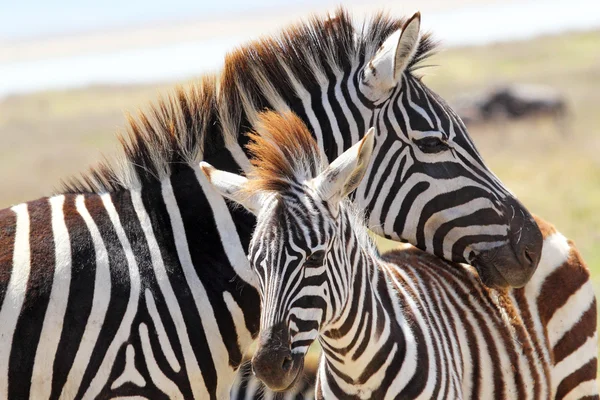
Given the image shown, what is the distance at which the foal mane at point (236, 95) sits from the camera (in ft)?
15.9

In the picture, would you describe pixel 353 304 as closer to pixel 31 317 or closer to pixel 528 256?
pixel 528 256

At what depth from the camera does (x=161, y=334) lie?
4.42 meters

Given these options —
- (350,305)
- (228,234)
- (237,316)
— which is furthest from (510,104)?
(350,305)

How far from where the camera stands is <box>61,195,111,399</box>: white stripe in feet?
14.1

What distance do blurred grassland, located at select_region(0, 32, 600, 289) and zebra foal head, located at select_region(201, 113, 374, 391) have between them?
4.21ft

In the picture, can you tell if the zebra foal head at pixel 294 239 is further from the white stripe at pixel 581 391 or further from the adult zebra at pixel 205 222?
the white stripe at pixel 581 391

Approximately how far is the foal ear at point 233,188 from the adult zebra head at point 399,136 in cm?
70

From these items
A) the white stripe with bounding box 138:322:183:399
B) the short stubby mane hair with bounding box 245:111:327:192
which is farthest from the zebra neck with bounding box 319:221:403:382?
the white stripe with bounding box 138:322:183:399

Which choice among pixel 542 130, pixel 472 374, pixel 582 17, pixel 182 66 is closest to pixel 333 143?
pixel 472 374

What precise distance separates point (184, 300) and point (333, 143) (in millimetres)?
1339

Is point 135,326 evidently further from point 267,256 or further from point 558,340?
point 558,340

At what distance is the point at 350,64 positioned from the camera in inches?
201

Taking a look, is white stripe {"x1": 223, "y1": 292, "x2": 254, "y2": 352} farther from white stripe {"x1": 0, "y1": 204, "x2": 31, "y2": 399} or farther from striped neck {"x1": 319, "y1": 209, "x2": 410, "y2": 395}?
white stripe {"x1": 0, "y1": 204, "x2": 31, "y2": 399}

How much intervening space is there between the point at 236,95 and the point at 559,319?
103 inches
